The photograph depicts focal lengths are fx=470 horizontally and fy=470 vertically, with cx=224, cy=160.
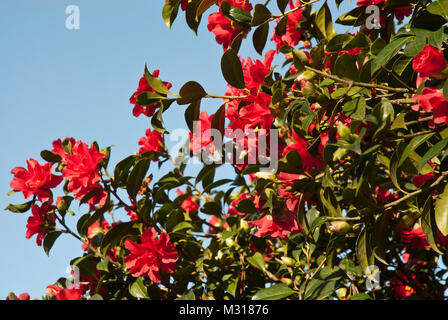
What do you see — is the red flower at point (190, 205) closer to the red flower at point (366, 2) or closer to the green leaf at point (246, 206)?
the green leaf at point (246, 206)

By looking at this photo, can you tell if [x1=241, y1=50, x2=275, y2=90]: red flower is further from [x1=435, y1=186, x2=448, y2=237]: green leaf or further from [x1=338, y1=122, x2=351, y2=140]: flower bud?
[x1=435, y1=186, x2=448, y2=237]: green leaf

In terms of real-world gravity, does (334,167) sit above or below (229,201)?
above

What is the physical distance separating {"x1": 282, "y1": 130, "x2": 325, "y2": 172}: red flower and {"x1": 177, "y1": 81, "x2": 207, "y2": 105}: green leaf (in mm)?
312

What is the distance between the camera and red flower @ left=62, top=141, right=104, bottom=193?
6.09 feet

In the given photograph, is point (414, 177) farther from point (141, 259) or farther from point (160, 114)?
point (141, 259)

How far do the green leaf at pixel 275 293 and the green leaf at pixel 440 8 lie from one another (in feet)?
3.28

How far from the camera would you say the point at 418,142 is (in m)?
1.10

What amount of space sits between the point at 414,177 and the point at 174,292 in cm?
118

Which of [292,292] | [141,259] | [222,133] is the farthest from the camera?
[141,259]

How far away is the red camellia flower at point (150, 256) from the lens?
183 cm

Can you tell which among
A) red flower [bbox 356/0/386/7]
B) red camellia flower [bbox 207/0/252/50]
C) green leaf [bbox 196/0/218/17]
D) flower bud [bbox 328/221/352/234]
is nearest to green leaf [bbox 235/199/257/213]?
flower bud [bbox 328/221/352/234]

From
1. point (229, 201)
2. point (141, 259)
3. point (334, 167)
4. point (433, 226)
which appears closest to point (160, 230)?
point (141, 259)

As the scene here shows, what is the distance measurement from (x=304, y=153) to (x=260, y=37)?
17.5 inches

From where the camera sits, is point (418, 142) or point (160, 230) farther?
point (160, 230)
